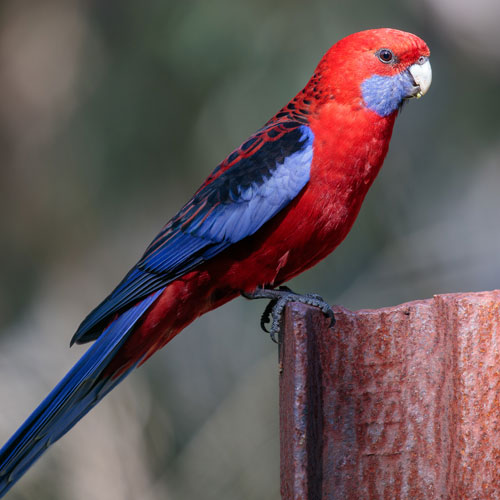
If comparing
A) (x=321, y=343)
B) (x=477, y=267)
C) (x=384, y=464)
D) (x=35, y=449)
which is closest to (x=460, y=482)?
(x=384, y=464)

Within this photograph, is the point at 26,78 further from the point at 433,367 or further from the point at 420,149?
the point at 433,367

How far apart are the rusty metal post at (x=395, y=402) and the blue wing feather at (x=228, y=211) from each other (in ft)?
2.91

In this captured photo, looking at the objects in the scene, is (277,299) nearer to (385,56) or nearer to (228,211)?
(228,211)

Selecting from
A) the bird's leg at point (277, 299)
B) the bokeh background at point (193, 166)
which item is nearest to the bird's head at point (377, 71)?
the bird's leg at point (277, 299)

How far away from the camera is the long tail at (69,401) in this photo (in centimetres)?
214

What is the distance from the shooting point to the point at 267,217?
2.38 meters

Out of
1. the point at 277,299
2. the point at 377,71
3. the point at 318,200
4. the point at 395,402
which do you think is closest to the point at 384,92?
the point at 377,71

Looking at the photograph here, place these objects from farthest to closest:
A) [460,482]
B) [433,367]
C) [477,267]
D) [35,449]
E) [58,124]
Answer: [58,124]
[477,267]
[35,449]
[433,367]
[460,482]

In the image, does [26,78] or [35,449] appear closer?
[35,449]

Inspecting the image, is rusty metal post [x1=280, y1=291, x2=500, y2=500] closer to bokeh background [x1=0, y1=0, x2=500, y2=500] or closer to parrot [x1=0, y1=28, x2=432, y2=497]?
parrot [x1=0, y1=28, x2=432, y2=497]

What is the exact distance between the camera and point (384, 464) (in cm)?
143

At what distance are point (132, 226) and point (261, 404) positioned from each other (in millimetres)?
1420

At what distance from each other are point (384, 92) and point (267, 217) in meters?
0.64

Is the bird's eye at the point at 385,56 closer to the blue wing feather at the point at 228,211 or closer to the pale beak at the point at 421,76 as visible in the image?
the pale beak at the point at 421,76
